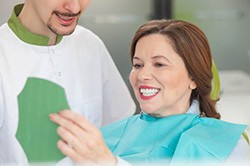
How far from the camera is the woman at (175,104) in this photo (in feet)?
2.92

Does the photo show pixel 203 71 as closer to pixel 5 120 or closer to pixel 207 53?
pixel 207 53

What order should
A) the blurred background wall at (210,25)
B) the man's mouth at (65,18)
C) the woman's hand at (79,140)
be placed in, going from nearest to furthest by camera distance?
the woman's hand at (79,140), the man's mouth at (65,18), the blurred background wall at (210,25)

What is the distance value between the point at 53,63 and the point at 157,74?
18 cm

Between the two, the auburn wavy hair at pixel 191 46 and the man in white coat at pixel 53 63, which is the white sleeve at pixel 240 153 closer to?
the auburn wavy hair at pixel 191 46

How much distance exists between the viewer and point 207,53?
0.97m

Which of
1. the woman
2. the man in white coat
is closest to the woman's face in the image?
the woman

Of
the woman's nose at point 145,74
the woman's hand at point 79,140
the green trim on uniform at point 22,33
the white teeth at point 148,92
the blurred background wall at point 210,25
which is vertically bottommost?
the blurred background wall at point 210,25

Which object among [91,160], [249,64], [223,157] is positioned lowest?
[249,64]

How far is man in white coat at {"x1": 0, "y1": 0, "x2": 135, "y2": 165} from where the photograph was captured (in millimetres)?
804

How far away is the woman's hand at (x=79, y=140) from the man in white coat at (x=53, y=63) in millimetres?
134

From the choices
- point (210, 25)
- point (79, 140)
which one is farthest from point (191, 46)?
point (210, 25)

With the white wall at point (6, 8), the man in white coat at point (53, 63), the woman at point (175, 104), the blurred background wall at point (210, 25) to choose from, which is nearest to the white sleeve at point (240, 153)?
the woman at point (175, 104)

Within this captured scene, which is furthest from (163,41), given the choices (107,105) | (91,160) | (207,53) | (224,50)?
(224,50)

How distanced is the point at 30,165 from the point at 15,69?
39 centimetres
